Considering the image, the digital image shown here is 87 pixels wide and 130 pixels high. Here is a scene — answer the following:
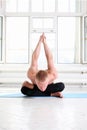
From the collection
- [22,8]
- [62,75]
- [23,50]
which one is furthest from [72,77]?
[22,8]

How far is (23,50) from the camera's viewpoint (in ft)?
22.0

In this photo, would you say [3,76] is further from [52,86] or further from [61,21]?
[52,86]

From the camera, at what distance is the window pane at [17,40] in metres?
6.67

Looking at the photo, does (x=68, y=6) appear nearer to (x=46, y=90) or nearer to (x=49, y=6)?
(x=49, y=6)

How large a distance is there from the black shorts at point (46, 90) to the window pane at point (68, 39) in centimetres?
262

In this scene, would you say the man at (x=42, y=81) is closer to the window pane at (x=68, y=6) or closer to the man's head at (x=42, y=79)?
the man's head at (x=42, y=79)

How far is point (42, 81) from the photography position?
3713mm

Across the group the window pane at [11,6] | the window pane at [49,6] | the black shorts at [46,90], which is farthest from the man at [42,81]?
the window pane at [11,6]

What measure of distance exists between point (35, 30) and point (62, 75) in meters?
1.31

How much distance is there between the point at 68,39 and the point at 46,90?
110 inches

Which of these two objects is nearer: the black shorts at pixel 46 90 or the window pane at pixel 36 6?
the black shorts at pixel 46 90

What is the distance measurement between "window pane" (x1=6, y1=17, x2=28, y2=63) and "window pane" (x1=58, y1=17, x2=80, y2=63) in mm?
829

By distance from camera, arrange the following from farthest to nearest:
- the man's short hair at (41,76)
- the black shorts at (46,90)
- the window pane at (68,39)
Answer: the window pane at (68,39) → the black shorts at (46,90) → the man's short hair at (41,76)

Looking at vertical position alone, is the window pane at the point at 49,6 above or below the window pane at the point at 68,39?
above
